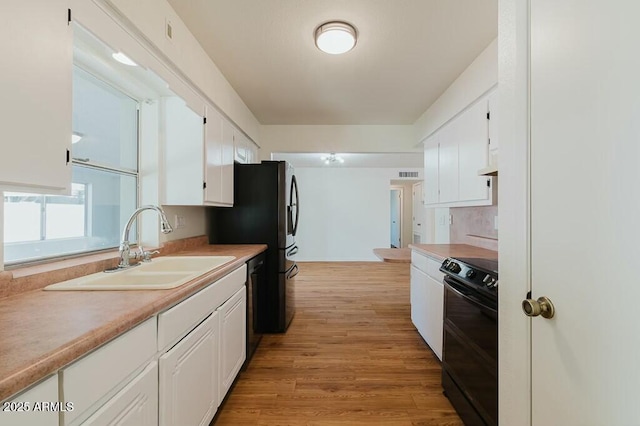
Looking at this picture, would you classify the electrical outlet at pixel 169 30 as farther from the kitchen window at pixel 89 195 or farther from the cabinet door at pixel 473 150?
the cabinet door at pixel 473 150

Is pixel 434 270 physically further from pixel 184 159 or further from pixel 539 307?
pixel 184 159

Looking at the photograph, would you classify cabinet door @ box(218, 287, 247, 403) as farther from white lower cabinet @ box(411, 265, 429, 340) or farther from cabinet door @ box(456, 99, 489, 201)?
cabinet door @ box(456, 99, 489, 201)

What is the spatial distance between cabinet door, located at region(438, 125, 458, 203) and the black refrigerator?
1.69 metres

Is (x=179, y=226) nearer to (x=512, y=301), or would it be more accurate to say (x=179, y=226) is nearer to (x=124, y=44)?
(x=124, y=44)

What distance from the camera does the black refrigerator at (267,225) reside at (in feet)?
9.25

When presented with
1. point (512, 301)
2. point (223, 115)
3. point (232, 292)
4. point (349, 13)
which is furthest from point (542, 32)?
point (223, 115)

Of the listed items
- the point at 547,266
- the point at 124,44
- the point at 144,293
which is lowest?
the point at 144,293

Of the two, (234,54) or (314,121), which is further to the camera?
(314,121)

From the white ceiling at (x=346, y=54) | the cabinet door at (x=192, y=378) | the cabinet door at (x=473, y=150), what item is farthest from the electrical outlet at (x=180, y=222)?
the cabinet door at (x=473, y=150)

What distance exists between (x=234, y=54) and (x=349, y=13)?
102 cm

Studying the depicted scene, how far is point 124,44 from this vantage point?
1.40 m

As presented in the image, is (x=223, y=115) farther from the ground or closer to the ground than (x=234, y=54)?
closer to the ground

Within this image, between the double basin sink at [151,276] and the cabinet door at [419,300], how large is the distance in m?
1.75

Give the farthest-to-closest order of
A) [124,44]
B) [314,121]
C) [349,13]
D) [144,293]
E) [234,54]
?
[314,121] < [234,54] < [349,13] < [124,44] < [144,293]
